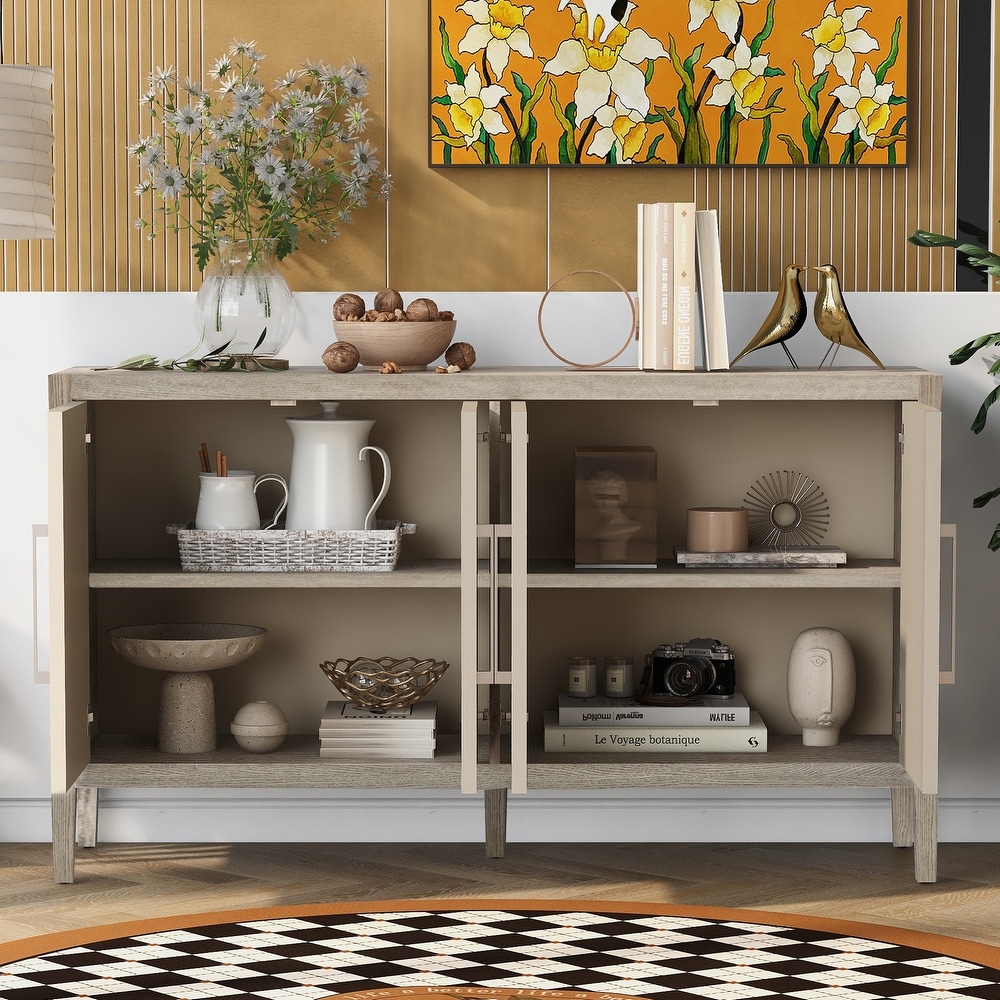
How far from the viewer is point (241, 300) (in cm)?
301

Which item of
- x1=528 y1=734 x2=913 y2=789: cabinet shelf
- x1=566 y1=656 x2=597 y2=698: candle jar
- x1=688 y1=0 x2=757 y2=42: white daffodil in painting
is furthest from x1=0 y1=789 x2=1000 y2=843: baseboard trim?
x1=688 y1=0 x2=757 y2=42: white daffodil in painting

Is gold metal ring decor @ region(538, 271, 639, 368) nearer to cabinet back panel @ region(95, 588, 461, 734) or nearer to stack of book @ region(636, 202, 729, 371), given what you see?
stack of book @ region(636, 202, 729, 371)

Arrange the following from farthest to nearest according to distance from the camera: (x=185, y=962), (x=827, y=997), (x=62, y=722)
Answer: (x=62, y=722) < (x=185, y=962) < (x=827, y=997)

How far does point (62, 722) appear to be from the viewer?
9.09 ft

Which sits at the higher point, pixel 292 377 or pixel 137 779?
pixel 292 377

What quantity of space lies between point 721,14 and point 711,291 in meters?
0.64

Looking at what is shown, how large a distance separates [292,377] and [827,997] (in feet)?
4.70

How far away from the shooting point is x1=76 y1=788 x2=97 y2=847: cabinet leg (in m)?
3.22

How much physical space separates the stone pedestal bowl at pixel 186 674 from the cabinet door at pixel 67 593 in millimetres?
141

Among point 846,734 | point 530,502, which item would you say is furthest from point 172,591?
point 846,734

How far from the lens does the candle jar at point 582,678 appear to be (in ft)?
10.3

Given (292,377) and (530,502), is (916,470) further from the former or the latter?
(292,377)

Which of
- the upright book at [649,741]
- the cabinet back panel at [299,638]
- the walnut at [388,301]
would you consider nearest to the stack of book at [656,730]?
the upright book at [649,741]

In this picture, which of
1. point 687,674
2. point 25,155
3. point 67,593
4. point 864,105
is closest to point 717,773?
point 687,674
